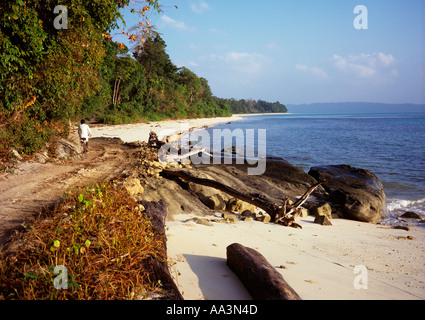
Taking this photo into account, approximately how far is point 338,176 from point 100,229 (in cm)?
1202

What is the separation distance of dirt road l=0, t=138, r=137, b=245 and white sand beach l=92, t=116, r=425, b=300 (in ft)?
8.35

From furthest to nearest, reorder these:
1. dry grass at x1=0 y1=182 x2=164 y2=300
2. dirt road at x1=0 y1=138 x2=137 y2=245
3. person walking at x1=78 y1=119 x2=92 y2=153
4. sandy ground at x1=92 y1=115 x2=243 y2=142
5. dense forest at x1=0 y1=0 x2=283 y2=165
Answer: sandy ground at x1=92 y1=115 x2=243 y2=142
person walking at x1=78 y1=119 x2=92 y2=153
dense forest at x1=0 y1=0 x2=283 y2=165
dirt road at x1=0 y1=138 x2=137 y2=245
dry grass at x1=0 y1=182 x2=164 y2=300

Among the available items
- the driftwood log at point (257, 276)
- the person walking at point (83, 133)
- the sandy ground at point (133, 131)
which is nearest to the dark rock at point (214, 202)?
the driftwood log at point (257, 276)

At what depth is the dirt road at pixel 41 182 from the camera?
192 inches

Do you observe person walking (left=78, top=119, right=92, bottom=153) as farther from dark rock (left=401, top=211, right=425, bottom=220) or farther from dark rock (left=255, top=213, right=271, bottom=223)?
dark rock (left=401, top=211, right=425, bottom=220)

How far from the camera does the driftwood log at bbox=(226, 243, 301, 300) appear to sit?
3.03m

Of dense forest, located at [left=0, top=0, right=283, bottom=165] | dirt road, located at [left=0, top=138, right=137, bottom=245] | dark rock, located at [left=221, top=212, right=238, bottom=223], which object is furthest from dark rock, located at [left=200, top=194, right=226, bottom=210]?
dense forest, located at [left=0, top=0, right=283, bottom=165]

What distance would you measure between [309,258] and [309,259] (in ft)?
0.22

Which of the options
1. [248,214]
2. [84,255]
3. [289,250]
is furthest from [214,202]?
[84,255]

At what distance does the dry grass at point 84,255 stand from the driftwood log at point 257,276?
1076 millimetres

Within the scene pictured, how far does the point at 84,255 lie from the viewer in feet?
10.2

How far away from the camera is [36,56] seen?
798cm
